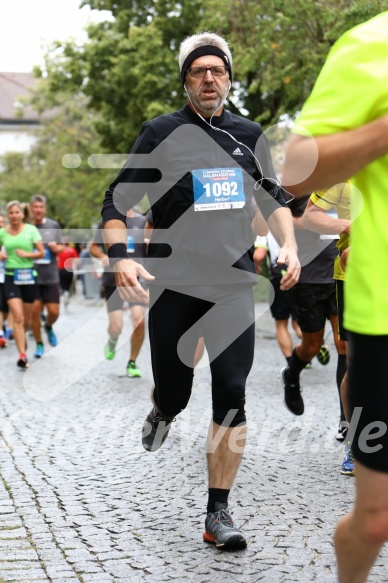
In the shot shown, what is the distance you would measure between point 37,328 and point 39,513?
8.53 meters

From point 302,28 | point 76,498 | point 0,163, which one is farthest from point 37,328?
point 0,163

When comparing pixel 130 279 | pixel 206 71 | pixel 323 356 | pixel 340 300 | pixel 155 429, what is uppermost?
pixel 206 71

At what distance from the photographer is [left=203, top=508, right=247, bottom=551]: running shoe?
4133 mm

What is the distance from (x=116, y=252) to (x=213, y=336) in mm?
565

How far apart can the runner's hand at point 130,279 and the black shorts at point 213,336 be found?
1.04ft

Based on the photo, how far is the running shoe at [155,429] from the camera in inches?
201

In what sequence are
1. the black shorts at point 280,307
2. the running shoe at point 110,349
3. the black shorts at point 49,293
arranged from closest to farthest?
the black shorts at point 280,307, the running shoe at point 110,349, the black shorts at point 49,293

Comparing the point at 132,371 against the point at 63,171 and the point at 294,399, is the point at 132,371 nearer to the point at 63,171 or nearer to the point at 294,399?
the point at 294,399

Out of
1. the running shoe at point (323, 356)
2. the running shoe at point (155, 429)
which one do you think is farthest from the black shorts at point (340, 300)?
the running shoe at point (323, 356)

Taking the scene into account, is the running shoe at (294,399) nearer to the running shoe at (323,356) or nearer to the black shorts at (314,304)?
the black shorts at (314,304)

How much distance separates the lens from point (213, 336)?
446 cm

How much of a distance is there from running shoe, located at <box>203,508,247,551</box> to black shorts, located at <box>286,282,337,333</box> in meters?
2.99

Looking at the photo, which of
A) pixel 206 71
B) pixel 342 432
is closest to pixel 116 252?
pixel 206 71

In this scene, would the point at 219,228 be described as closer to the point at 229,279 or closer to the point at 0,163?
the point at 229,279
